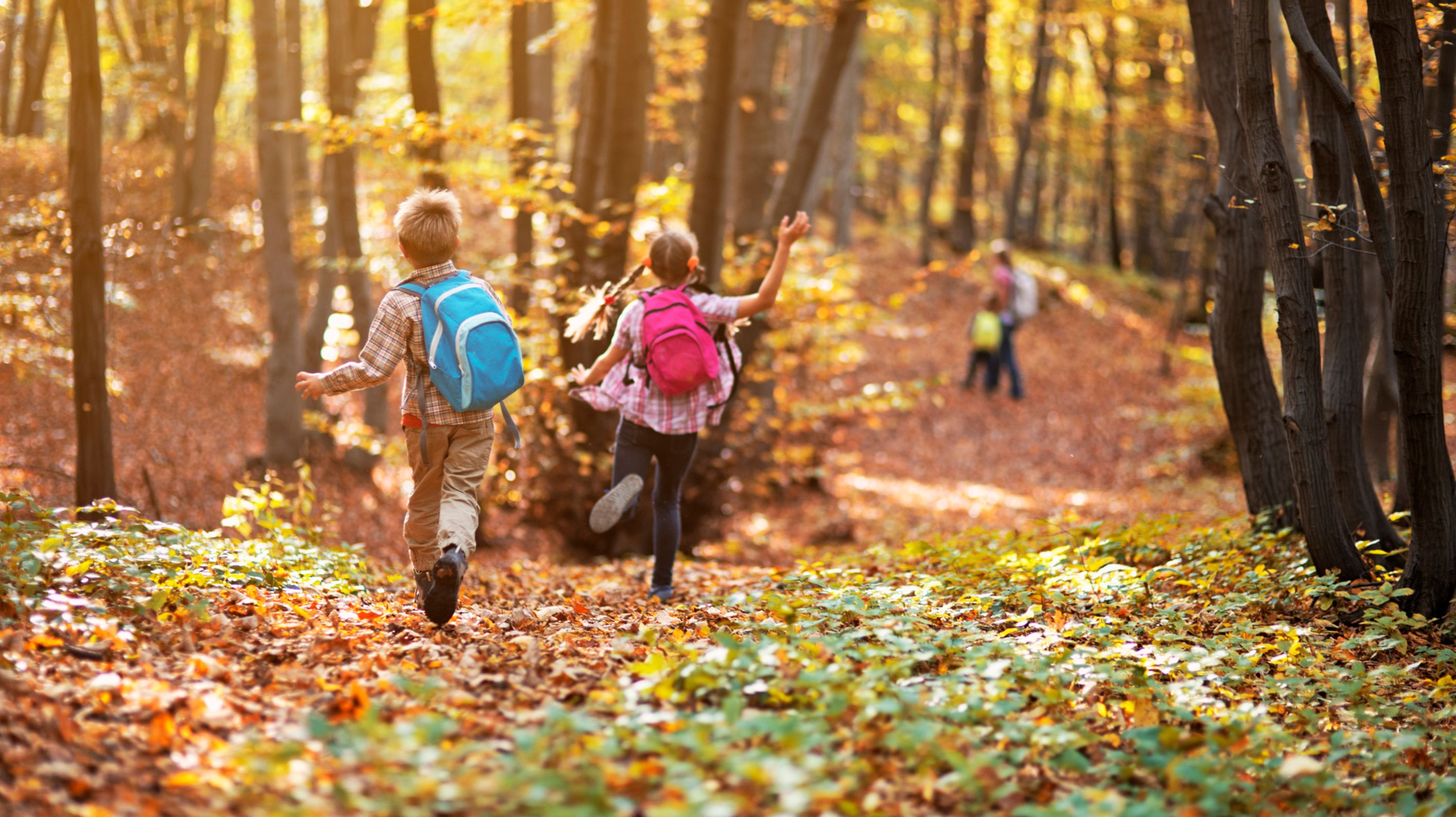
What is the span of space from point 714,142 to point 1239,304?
4437mm

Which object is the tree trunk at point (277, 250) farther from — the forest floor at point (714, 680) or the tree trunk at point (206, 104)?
the tree trunk at point (206, 104)

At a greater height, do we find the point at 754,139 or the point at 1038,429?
the point at 754,139

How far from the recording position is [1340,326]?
233 inches

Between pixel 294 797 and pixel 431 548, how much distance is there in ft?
8.13

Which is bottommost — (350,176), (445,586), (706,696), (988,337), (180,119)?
(706,696)

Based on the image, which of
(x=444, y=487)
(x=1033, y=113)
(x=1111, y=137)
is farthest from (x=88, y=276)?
(x=1111, y=137)

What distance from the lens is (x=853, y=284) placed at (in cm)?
2331

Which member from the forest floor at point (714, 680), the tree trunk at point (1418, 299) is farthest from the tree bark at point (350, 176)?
the tree trunk at point (1418, 299)

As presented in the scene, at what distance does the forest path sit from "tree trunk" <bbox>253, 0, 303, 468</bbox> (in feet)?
20.3

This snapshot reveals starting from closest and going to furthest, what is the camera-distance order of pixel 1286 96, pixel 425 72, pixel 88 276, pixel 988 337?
pixel 88 276 < pixel 425 72 < pixel 1286 96 < pixel 988 337

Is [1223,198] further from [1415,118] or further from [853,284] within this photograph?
[853,284]

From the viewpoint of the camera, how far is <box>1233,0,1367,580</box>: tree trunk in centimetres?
529

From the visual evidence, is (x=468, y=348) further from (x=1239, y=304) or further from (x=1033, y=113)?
(x=1033, y=113)

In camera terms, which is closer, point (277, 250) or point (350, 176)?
point (277, 250)
